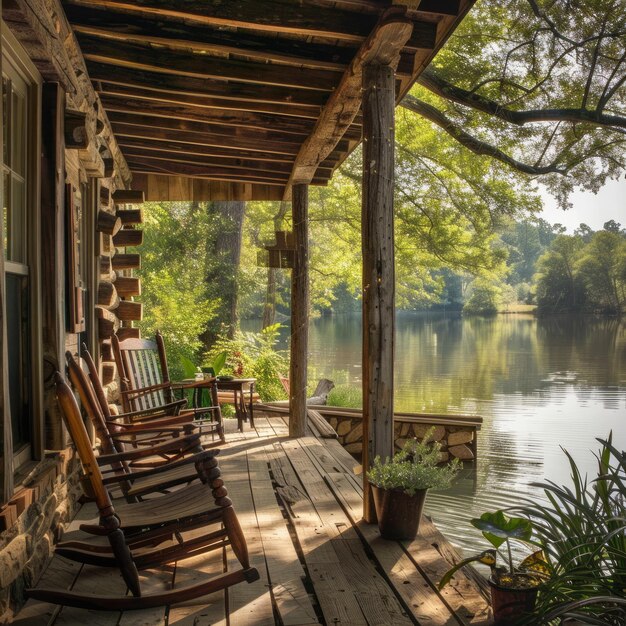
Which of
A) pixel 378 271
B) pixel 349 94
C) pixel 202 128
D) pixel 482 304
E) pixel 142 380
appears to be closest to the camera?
pixel 378 271

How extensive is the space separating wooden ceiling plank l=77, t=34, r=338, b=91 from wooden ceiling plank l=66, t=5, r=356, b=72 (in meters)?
0.07

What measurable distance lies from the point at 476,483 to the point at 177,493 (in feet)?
16.0

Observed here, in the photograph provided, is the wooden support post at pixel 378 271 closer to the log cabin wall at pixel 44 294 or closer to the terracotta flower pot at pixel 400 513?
the terracotta flower pot at pixel 400 513

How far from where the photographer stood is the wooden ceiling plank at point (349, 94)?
126 inches

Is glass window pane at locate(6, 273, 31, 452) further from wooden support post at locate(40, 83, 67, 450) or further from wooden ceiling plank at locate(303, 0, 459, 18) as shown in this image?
wooden ceiling plank at locate(303, 0, 459, 18)

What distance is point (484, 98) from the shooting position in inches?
337

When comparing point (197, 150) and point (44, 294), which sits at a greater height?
point (197, 150)

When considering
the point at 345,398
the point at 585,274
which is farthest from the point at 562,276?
the point at 345,398

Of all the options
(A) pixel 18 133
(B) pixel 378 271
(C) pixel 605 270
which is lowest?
(B) pixel 378 271

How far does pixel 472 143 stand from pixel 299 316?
458 cm

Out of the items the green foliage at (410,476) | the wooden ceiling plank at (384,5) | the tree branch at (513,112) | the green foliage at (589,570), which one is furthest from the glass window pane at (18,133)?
the tree branch at (513,112)

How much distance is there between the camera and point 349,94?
411 cm

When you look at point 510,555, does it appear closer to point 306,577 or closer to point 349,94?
point 306,577

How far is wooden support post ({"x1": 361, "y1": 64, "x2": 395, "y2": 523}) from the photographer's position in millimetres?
3551
